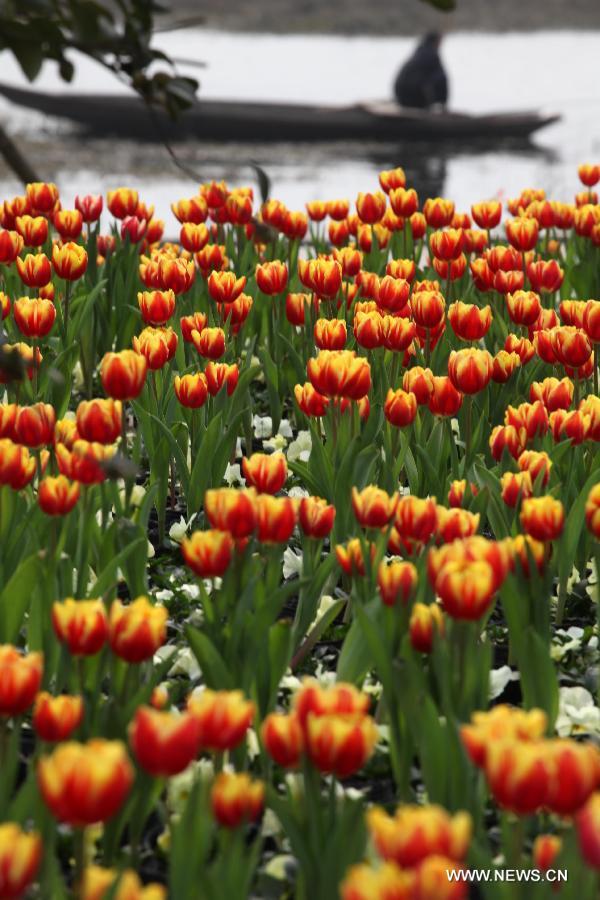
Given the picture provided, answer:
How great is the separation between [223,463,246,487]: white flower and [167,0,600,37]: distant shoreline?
35.2 metres

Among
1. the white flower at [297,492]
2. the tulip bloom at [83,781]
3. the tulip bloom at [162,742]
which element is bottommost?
the tulip bloom at [83,781]

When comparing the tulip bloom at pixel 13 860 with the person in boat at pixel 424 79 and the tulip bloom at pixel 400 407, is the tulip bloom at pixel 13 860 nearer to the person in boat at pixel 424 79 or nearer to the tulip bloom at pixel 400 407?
the tulip bloom at pixel 400 407

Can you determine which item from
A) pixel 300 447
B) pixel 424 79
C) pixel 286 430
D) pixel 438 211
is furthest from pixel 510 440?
pixel 424 79

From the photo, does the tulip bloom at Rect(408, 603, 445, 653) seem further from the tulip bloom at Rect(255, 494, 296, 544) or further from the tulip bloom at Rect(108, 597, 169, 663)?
the tulip bloom at Rect(108, 597, 169, 663)

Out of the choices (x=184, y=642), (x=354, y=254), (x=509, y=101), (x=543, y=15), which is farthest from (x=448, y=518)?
(x=543, y=15)

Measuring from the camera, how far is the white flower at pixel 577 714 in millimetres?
2477

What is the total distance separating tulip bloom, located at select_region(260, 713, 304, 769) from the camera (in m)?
1.69

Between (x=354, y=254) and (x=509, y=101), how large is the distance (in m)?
21.0

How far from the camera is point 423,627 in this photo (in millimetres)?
2111

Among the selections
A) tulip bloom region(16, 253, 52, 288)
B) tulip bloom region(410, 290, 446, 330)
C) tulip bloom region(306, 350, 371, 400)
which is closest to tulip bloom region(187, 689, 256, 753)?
tulip bloom region(306, 350, 371, 400)

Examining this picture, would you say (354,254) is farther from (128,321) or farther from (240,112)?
(240,112)

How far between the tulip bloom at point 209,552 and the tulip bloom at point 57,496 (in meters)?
0.34

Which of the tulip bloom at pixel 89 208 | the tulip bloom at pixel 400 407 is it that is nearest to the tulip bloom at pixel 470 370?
the tulip bloom at pixel 400 407

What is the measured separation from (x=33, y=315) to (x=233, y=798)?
2.04 m
